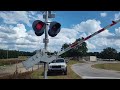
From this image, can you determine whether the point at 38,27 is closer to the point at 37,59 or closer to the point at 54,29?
the point at 54,29

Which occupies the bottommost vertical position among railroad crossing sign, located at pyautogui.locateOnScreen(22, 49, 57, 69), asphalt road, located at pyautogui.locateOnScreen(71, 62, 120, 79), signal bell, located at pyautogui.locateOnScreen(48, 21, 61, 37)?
asphalt road, located at pyautogui.locateOnScreen(71, 62, 120, 79)

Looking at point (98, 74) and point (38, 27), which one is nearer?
point (38, 27)

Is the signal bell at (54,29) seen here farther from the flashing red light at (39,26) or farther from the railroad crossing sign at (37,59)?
the railroad crossing sign at (37,59)

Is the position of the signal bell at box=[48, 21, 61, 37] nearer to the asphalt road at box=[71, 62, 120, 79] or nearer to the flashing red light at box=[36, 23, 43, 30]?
the flashing red light at box=[36, 23, 43, 30]

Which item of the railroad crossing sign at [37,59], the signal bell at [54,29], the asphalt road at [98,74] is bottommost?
the asphalt road at [98,74]

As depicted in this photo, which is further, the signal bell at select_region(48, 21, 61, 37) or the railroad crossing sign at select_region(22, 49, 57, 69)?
the railroad crossing sign at select_region(22, 49, 57, 69)

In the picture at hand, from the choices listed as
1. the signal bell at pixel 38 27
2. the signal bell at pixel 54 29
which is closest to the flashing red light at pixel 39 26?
the signal bell at pixel 38 27

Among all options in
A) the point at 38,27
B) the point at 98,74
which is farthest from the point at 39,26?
the point at 98,74

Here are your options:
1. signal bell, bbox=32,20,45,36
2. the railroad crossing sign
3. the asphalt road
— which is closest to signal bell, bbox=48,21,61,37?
signal bell, bbox=32,20,45,36

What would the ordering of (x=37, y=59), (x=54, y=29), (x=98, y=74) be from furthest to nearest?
1. (x=98, y=74)
2. (x=37, y=59)
3. (x=54, y=29)

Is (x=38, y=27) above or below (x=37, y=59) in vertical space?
above
